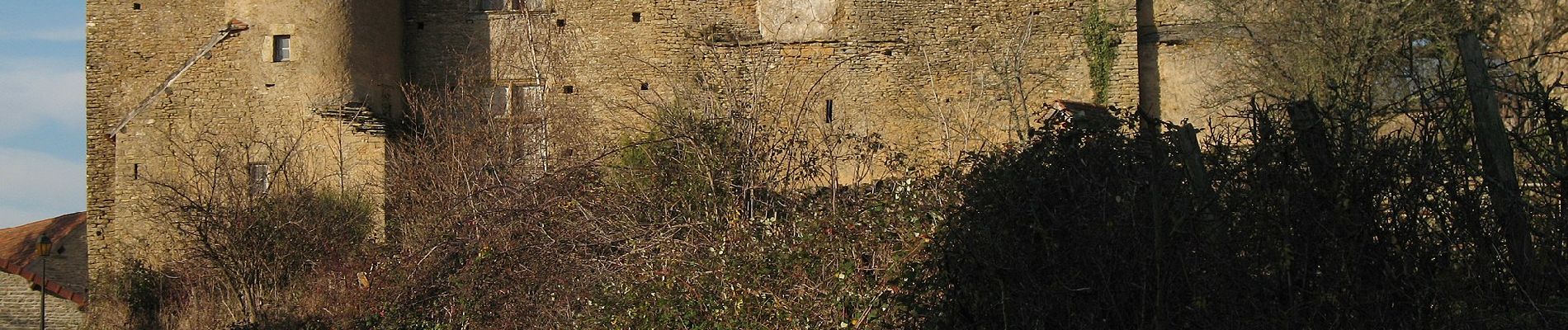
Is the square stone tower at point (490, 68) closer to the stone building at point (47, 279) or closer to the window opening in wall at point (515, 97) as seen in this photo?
the window opening in wall at point (515, 97)

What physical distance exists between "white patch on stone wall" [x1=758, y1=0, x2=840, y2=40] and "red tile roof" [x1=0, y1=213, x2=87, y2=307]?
10867 mm

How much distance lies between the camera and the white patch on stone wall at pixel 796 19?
1884 cm

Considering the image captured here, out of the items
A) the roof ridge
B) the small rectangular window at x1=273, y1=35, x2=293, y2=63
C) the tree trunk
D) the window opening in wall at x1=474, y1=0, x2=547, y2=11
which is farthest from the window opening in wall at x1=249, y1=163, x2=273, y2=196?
the tree trunk

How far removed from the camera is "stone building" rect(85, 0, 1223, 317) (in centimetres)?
1781

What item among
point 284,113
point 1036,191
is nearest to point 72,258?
point 284,113

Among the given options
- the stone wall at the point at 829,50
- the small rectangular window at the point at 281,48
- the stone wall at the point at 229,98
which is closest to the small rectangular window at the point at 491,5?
the stone wall at the point at 829,50

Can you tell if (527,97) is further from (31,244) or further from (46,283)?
(31,244)

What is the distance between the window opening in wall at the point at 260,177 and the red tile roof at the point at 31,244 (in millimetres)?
5175

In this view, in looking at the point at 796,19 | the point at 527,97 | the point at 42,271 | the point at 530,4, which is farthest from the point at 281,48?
the point at 42,271

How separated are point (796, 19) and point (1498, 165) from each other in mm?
12991

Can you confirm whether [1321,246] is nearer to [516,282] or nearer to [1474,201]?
[1474,201]

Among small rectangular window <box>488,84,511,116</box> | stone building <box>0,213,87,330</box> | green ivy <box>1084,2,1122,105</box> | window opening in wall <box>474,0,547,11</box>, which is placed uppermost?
window opening in wall <box>474,0,547,11</box>

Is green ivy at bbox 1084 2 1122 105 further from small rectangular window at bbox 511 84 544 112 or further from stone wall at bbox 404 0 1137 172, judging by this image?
small rectangular window at bbox 511 84 544 112

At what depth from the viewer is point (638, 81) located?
18453 mm
